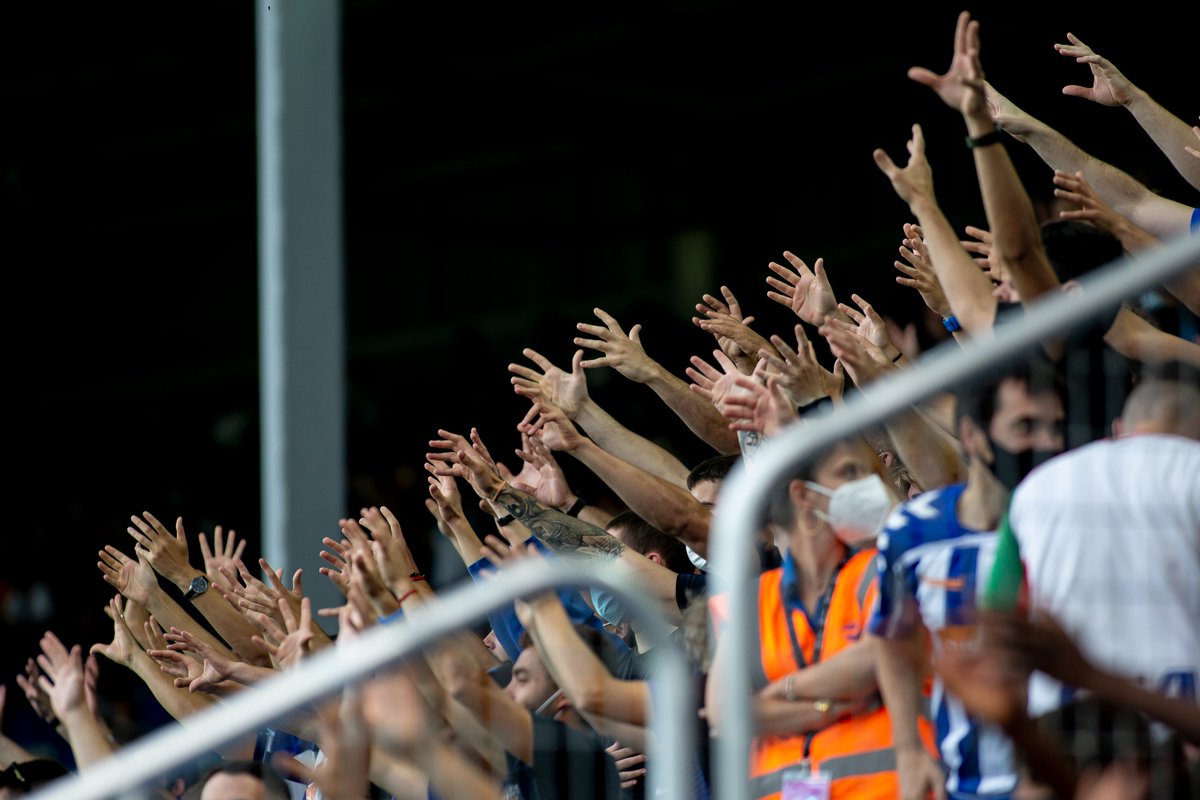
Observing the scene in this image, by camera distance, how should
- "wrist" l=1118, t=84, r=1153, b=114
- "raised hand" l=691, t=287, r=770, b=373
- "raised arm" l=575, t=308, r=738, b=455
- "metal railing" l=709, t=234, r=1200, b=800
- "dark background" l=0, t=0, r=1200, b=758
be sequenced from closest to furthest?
"metal railing" l=709, t=234, r=1200, b=800
"wrist" l=1118, t=84, r=1153, b=114
"raised hand" l=691, t=287, r=770, b=373
"raised arm" l=575, t=308, r=738, b=455
"dark background" l=0, t=0, r=1200, b=758

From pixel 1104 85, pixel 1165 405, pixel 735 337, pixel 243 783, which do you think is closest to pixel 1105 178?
pixel 1104 85

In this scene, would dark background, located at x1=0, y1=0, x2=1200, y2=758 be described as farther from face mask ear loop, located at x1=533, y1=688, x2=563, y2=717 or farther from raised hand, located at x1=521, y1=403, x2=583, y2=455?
face mask ear loop, located at x1=533, y1=688, x2=563, y2=717

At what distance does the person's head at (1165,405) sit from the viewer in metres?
2.97

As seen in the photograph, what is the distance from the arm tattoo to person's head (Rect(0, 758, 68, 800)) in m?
1.73

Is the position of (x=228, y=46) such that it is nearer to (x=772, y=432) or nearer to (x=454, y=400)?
(x=454, y=400)

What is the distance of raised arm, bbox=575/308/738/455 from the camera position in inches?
216

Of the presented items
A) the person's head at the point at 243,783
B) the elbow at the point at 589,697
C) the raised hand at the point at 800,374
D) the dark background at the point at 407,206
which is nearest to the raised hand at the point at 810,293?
the raised hand at the point at 800,374

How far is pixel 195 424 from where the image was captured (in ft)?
44.5

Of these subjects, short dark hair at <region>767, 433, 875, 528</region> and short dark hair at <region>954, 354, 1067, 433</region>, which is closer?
short dark hair at <region>954, 354, 1067, 433</region>

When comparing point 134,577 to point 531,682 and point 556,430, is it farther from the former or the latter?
point 531,682

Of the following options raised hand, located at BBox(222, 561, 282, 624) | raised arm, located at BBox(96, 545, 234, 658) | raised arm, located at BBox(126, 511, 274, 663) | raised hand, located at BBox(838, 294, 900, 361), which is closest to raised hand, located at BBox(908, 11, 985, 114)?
raised hand, located at BBox(838, 294, 900, 361)

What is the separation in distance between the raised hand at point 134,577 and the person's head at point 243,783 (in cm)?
231

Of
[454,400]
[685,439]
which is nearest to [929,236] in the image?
[685,439]

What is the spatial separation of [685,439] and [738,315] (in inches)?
138
